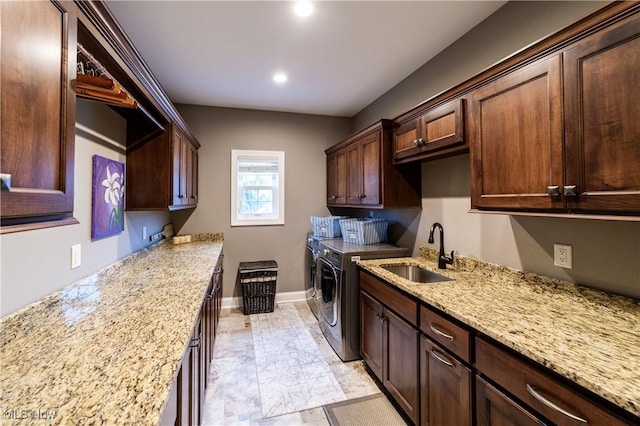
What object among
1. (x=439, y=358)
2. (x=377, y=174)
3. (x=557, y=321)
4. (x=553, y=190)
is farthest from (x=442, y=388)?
(x=377, y=174)

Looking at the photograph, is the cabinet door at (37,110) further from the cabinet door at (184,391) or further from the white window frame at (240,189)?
the white window frame at (240,189)

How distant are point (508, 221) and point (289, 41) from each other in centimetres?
217

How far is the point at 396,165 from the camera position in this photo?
2.75m

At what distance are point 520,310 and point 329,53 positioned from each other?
2404mm

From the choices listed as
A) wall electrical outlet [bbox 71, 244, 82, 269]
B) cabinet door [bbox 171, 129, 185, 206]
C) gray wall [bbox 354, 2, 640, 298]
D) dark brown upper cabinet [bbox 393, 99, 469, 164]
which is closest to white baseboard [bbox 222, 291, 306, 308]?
cabinet door [bbox 171, 129, 185, 206]

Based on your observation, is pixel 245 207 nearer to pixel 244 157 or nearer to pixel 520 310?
pixel 244 157

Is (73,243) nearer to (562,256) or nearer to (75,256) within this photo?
(75,256)

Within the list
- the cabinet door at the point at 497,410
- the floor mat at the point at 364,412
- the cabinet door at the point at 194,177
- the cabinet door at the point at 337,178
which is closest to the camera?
the cabinet door at the point at 497,410

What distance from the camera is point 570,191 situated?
123 cm

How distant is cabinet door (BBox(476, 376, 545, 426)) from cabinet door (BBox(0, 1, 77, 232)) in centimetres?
172

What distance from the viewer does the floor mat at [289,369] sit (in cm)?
209

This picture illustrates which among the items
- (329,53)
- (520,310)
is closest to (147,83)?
(329,53)

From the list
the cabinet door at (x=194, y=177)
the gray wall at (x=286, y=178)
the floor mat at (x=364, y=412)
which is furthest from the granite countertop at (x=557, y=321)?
the cabinet door at (x=194, y=177)

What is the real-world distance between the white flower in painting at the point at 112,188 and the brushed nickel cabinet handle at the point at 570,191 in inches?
110
